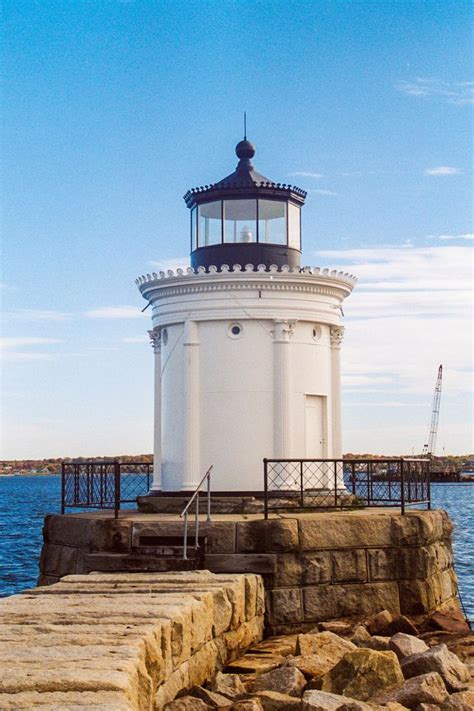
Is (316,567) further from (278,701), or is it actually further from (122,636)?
(122,636)

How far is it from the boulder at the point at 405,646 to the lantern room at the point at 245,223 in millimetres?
7255

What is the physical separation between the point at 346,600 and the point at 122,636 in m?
5.29

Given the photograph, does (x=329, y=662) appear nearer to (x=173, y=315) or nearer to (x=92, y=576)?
(x=92, y=576)

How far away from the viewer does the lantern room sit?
629 inches

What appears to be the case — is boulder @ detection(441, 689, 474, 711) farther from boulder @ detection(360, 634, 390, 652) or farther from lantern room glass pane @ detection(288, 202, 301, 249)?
lantern room glass pane @ detection(288, 202, 301, 249)

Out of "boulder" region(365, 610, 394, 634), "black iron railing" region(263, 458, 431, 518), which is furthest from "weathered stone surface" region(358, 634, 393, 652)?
"black iron railing" region(263, 458, 431, 518)

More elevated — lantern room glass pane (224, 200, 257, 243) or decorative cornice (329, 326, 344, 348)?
lantern room glass pane (224, 200, 257, 243)

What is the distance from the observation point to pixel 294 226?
16.5m

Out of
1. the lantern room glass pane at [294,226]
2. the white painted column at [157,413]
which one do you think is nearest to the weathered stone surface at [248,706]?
the white painted column at [157,413]

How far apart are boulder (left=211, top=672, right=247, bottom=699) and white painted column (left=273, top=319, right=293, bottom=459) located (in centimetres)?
612

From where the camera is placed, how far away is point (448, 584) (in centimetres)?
1405

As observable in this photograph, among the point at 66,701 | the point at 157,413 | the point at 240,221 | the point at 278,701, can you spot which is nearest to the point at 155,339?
the point at 157,413

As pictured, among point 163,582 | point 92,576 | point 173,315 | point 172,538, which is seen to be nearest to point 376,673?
point 163,582

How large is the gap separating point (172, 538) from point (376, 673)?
4324 millimetres
